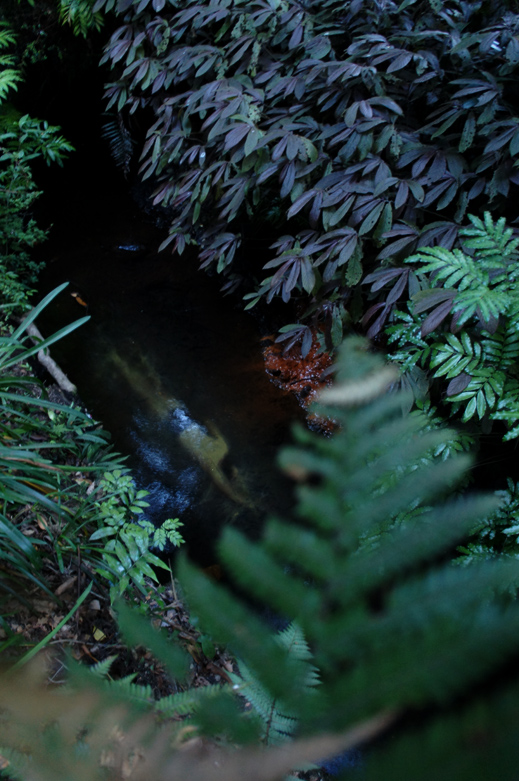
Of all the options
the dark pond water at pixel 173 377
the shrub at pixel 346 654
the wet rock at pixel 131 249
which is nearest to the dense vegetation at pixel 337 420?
the shrub at pixel 346 654

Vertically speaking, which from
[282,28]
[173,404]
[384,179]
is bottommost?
[173,404]

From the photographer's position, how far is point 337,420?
53cm

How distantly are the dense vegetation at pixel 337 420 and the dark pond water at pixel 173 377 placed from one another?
12.8 inches

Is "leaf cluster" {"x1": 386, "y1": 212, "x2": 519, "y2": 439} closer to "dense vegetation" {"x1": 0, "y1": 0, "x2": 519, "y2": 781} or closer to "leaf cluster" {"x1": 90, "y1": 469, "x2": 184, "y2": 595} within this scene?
"dense vegetation" {"x1": 0, "y1": 0, "x2": 519, "y2": 781}

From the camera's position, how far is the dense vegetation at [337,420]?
27 cm

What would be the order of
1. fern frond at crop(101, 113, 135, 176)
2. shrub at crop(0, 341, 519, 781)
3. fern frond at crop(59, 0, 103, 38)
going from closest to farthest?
shrub at crop(0, 341, 519, 781) < fern frond at crop(59, 0, 103, 38) < fern frond at crop(101, 113, 135, 176)

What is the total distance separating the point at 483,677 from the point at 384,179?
7.74 ft

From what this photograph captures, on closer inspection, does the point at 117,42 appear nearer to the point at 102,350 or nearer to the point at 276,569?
the point at 102,350

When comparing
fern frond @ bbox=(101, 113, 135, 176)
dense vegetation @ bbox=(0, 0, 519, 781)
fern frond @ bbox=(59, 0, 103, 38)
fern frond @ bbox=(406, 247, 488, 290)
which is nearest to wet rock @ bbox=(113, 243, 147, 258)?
dense vegetation @ bbox=(0, 0, 519, 781)

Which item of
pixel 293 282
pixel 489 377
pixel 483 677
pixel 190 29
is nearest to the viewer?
pixel 483 677

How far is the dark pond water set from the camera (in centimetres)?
281

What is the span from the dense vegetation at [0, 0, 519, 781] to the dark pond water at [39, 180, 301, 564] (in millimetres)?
324

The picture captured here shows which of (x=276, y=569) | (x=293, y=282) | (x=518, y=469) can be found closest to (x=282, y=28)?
(x=293, y=282)

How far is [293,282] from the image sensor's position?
247 cm
